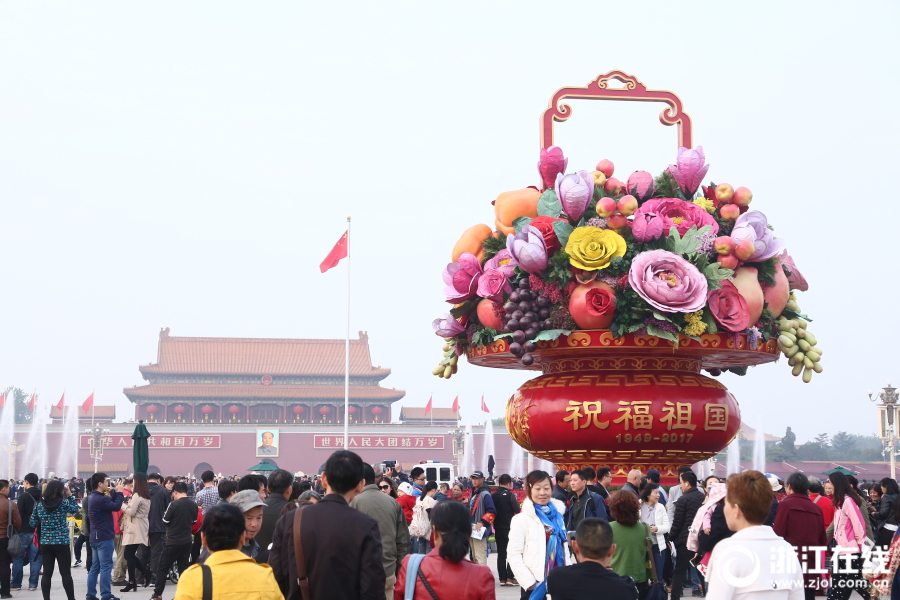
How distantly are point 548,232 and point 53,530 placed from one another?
4737 mm

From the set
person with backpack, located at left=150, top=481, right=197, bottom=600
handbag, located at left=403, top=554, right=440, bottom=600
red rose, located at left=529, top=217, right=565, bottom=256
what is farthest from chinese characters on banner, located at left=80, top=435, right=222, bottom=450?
handbag, located at left=403, top=554, right=440, bottom=600

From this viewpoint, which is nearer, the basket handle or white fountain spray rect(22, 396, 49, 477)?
the basket handle

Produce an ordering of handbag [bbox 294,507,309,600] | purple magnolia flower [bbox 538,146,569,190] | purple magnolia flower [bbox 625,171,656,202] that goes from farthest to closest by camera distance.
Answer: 1. purple magnolia flower [bbox 538,146,569,190]
2. purple magnolia flower [bbox 625,171,656,202]
3. handbag [bbox 294,507,309,600]

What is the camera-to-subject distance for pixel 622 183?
25.9ft

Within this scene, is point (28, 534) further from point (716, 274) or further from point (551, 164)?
point (716, 274)

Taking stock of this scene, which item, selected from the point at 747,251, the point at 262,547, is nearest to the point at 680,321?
the point at 747,251

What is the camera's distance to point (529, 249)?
721 centimetres

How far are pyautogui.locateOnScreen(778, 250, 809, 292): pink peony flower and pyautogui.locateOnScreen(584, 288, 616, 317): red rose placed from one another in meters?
1.73

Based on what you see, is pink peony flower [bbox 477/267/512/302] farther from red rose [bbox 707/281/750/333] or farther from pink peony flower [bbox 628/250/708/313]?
red rose [bbox 707/281/750/333]

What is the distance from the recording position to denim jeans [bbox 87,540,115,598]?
854 cm

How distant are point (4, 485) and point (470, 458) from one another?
41772 millimetres

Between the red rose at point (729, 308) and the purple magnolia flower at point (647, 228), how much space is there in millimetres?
594

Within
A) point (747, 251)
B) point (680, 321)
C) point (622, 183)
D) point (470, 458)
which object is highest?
point (622, 183)

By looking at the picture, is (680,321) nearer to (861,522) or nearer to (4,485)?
(861,522)
